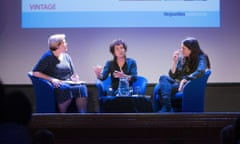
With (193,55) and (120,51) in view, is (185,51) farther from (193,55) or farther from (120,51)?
(120,51)

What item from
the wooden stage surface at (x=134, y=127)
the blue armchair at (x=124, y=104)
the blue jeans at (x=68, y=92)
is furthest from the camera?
the blue jeans at (x=68, y=92)

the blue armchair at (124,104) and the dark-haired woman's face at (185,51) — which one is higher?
the dark-haired woman's face at (185,51)

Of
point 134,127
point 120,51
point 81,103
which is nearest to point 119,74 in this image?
point 120,51

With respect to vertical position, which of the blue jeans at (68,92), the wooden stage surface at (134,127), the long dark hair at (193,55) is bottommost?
the blue jeans at (68,92)

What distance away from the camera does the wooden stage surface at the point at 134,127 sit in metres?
1.97

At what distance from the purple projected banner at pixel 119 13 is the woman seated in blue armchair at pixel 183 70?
389 mm

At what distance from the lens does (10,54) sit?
5.24m

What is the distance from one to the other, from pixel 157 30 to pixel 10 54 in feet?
6.12

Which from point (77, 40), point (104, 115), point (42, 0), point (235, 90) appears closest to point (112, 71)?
point (77, 40)

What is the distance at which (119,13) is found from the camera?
4926mm

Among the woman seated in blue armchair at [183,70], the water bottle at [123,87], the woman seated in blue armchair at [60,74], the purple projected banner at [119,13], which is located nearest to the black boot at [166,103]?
the woman seated in blue armchair at [183,70]

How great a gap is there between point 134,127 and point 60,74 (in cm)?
264

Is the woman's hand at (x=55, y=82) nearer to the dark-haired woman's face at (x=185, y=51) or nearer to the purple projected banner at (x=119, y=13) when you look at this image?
the purple projected banner at (x=119, y=13)

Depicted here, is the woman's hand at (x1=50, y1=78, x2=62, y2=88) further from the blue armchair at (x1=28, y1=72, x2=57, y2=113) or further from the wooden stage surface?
the wooden stage surface
